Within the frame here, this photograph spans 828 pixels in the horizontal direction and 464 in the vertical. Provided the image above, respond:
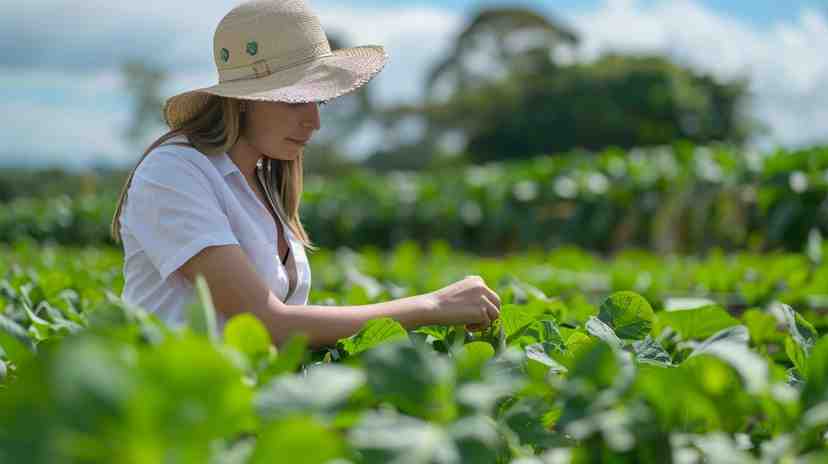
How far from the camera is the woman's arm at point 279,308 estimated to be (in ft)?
5.61

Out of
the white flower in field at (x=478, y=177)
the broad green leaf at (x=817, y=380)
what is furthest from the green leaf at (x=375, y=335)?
the white flower in field at (x=478, y=177)

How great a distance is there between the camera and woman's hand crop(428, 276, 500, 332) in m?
1.69

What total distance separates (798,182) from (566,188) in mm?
3691

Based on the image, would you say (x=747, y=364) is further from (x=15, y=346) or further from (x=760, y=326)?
(x=760, y=326)

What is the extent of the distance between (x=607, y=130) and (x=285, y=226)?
43.5 m

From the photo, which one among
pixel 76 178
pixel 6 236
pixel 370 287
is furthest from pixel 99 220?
pixel 76 178

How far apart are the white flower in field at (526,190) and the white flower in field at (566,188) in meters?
0.32

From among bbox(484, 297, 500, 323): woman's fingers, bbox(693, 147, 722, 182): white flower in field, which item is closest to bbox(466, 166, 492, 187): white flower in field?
bbox(693, 147, 722, 182): white flower in field

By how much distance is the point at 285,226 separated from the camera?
229cm

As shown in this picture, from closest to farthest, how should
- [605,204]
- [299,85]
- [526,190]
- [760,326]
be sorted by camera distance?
[299,85], [760,326], [605,204], [526,190]

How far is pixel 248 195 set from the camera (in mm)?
2104

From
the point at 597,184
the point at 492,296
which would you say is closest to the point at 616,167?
the point at 597,184

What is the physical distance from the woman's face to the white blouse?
0.11m

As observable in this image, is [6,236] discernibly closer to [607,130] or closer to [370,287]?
[370,287]
